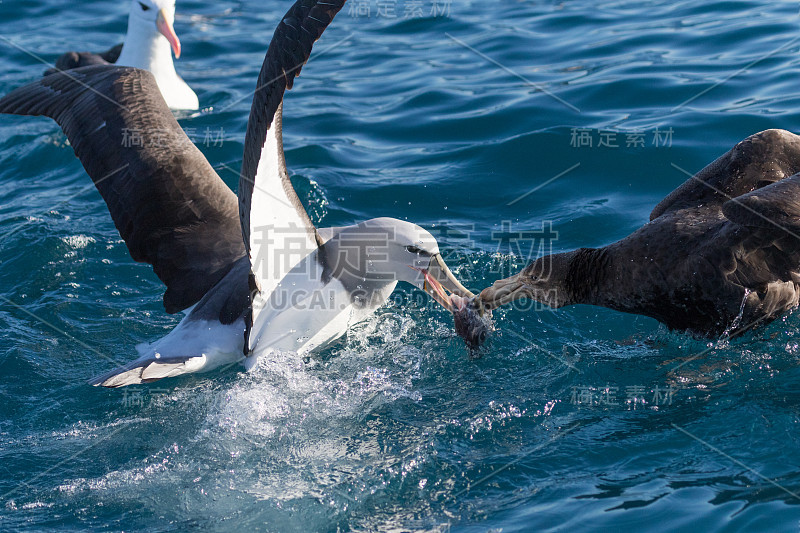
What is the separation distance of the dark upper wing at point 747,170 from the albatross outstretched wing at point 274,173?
2.70 metres

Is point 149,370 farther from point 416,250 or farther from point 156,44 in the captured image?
point 156,44

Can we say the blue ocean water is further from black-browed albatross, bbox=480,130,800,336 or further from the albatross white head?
the albatross white head

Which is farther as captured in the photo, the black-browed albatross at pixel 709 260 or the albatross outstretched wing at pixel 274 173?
the black-browed albatross at pixel 709 260

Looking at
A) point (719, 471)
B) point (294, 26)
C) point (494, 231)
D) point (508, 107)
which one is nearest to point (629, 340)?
point (719, 471)

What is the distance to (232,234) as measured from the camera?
6.25 meters

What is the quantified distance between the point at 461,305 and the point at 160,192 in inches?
94.7

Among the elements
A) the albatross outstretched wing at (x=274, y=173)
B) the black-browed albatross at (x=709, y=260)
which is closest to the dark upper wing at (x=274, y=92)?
the albatross outstretched wing at (x=274, y=173)

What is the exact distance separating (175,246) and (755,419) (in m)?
4.08

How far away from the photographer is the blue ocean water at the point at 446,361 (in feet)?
14.2

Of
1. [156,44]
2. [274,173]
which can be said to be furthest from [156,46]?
[274,173]

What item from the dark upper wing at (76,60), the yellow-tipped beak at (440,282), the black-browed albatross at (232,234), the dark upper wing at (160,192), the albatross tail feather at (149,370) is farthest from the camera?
the dark upper wing at (76,60)

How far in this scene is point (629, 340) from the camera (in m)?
5.84

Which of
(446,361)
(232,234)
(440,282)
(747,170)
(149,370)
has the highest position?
(747,170)

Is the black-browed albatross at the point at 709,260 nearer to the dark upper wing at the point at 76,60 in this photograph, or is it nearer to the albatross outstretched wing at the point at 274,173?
the albatross outstretched wing at the point at 274,173
